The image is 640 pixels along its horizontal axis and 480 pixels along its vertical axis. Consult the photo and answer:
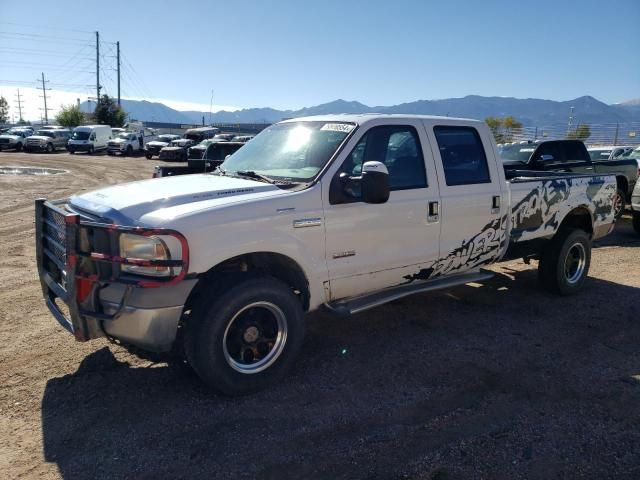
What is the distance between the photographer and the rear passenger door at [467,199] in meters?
4.82

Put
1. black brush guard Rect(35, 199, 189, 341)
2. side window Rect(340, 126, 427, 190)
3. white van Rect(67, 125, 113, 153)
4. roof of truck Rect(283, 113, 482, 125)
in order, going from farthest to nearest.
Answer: white van Rect(67, 125, 113, 153)
roof of truck Rect(283, 113, 482, 125)
side window Rect(340, 126, 427, 190)
black brush guard Rect(35, 199, 189, 341)

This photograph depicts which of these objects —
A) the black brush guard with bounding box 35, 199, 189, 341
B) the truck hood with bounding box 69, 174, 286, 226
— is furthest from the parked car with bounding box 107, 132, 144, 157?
the black brush guard with bounding box 35, 199, 189, 341

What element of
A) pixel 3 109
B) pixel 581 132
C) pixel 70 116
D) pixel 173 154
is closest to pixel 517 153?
pixel 173 154

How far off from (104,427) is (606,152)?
2029 centimetres

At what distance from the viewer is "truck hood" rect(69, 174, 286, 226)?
3.45 m

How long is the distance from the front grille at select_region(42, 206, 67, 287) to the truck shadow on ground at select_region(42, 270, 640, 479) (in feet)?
2.74

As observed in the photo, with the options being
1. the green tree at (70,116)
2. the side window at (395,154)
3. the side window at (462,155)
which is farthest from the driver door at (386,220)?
the green tree at (70,116)

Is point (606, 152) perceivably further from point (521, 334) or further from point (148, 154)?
point (148, 154)

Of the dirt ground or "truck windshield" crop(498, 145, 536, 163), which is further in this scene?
"truck windshield" crop(498, 145, 536, 163)

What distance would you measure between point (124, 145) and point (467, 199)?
37.0m

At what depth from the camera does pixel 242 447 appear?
3.17 m

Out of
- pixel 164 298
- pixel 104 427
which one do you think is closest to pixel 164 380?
pixel 104 427

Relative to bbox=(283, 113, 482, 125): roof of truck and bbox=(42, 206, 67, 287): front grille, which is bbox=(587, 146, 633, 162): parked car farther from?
bbox=(42, 206, 67, 287): front grille

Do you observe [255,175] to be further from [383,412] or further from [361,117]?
[383,412]
